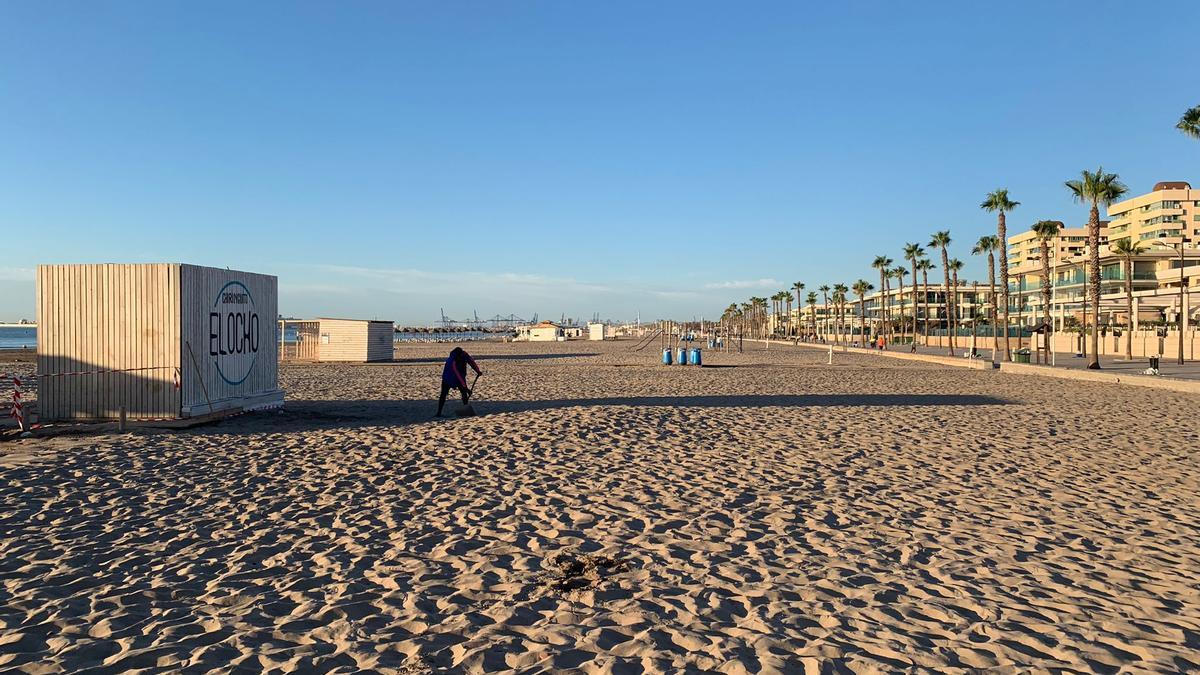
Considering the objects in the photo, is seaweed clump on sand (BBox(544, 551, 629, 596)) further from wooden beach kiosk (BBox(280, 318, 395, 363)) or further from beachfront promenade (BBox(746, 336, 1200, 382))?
wooden beach kiosk (BBox(280, 318, 395, 363))

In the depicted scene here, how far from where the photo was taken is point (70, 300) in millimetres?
12539

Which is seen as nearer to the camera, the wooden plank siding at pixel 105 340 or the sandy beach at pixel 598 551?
the sandy beach at pixel 598 551

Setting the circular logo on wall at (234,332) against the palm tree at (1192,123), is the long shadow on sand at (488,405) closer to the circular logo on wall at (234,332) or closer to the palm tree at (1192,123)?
the circular logo on wall at (234,332)

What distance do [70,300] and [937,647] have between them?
14093mm

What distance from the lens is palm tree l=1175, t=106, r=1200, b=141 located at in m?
25.8

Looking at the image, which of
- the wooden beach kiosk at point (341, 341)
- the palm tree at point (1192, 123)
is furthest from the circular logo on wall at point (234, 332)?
the palm tree at point (1192, 123)

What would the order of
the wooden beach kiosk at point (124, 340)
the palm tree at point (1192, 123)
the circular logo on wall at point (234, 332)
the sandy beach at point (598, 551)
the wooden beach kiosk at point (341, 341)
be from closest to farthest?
the sandy beach at point (598, 551)
the wooden beach kiosk at point (124, 340)
the circular logo on wall at point (234, 332)
the palm tree at point (1192, 123)
the wooden beach kiosk at point (341, 341)

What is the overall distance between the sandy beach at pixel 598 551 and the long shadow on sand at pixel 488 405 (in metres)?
1.32

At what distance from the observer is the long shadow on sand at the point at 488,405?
522 inches

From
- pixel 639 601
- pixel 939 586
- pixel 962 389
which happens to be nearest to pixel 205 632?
pixel 639 601

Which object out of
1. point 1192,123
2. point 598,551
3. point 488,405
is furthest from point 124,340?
point 1192,123

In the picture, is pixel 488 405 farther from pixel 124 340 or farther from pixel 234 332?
pixel 124 340

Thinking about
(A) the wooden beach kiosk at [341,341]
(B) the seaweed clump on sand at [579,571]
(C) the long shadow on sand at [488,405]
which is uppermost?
(A) the wooden beach kiosk at [341,341]

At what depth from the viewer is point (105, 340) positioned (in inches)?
492
